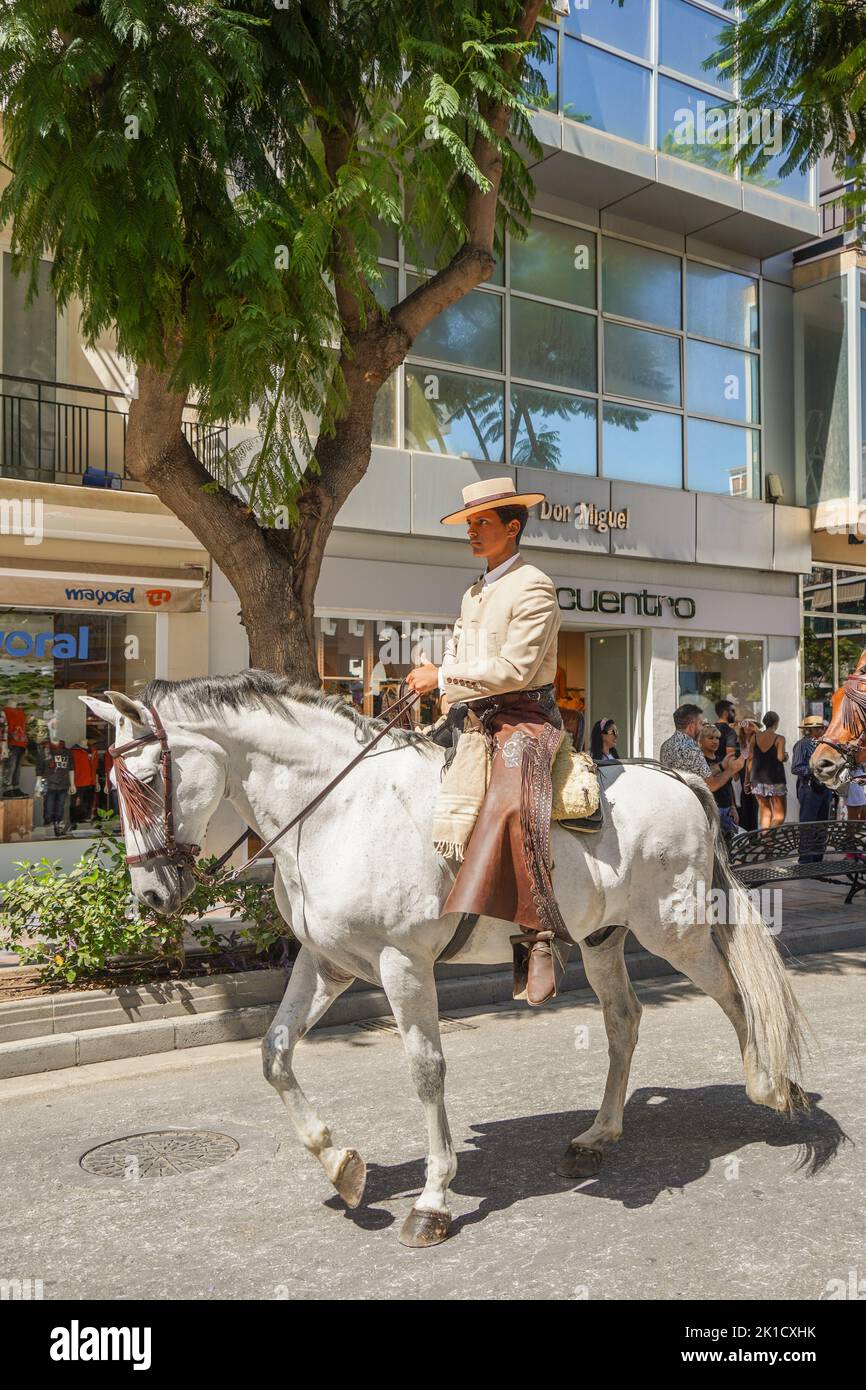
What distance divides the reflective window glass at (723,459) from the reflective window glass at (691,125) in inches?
165

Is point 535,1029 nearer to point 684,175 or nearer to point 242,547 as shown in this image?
point 242,547

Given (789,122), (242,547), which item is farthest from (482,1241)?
(789,122)

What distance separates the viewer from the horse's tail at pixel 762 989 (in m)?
4.92

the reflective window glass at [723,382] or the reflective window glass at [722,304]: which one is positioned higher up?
the reflective window glass at [722,304]

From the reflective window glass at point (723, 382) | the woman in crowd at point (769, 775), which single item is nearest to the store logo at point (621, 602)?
the reflective window glass at point (723, 382)

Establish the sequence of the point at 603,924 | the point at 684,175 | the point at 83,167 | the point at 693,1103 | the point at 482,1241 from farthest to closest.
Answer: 1. the point at 684,175
2. the point at 83,167
3. the point at 693,1103
4. the point at 603,924
5. the point at 482,1241

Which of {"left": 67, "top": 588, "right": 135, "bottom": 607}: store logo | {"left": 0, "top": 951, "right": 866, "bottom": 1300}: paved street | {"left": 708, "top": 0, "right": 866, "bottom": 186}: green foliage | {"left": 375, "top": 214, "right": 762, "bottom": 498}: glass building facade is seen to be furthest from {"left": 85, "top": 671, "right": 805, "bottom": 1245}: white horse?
{"left": 375, "top": 214, "right": 762, "bottom": 498}: glass building facade

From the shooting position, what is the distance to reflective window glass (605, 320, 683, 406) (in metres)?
18.5

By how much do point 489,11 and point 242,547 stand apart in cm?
466

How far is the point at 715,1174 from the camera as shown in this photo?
479 centimetres

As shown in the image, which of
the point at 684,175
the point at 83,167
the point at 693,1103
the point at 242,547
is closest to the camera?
the point at 693,1103

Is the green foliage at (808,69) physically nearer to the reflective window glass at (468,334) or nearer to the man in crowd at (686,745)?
the reflective window glass at (468,334)

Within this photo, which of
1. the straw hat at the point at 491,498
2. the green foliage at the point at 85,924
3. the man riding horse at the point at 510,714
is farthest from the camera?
the green foliage at the point at 85,924

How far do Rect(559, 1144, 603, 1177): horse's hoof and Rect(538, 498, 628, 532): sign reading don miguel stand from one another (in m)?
12.9
